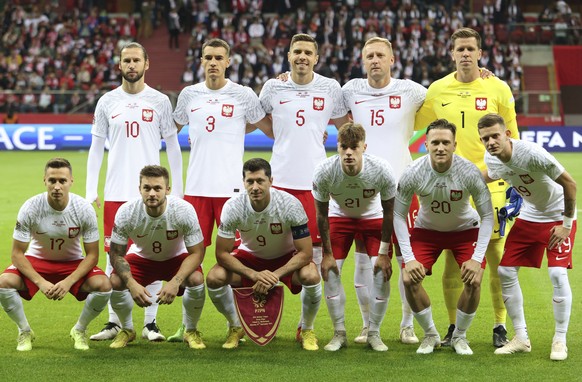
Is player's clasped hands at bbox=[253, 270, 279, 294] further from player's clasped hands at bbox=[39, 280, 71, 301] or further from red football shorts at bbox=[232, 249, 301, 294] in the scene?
player's clasped hands at bbox=[39, 280, 71, 301]

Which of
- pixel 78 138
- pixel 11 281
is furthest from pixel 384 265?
pixel 78 138

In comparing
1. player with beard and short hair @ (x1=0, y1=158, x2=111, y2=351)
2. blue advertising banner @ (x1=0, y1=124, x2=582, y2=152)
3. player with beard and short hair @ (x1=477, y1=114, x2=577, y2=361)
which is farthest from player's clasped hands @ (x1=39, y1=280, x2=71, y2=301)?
blue advertising banner @ (x1=0, y1=124, x2=582, y2=152)

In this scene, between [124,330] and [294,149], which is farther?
[294,149]

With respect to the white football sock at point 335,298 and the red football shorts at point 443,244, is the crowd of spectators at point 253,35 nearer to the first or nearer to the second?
the white football sock at point 335,298

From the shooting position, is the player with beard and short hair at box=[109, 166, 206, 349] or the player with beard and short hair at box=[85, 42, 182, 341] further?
the player with beard and short hair at box=[85, 42, 182, 341]

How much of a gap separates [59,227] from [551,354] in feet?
12.7

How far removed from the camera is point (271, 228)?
748 cm

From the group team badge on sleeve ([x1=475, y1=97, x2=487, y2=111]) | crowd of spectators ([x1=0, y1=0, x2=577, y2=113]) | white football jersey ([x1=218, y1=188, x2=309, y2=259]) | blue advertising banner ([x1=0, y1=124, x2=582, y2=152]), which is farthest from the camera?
crowd of spectators ([x1=0, y1=0, x2=577, y2=113])

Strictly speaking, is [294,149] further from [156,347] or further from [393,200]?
[156,347]

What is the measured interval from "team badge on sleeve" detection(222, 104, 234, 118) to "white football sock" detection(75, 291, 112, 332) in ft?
6.02

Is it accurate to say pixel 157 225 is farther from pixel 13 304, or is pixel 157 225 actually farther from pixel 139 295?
pixel 13 304

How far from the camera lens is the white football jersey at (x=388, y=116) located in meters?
7.98

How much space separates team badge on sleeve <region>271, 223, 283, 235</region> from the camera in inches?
294

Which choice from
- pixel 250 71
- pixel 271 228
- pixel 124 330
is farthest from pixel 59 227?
pixel 250 71
